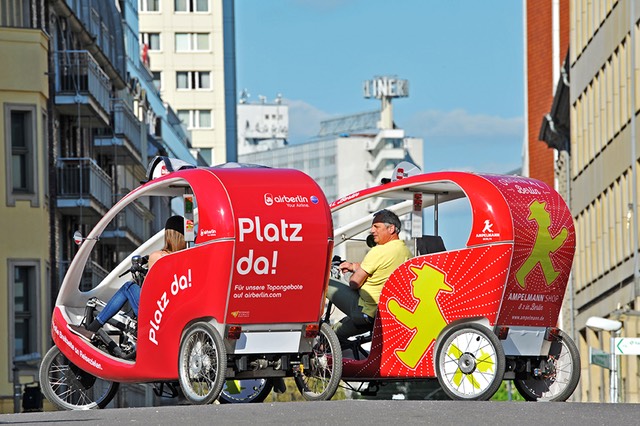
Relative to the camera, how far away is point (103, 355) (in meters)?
18.5

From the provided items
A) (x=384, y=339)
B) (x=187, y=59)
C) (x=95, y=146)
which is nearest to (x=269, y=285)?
(x=384, y=339)

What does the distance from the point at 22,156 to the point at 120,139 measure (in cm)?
1458

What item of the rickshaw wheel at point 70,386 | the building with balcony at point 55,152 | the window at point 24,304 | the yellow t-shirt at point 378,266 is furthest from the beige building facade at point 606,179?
the rickshaw wheel at point 70,386

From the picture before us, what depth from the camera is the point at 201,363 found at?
55.8 ft

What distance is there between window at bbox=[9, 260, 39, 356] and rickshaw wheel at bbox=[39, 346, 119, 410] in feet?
81.8

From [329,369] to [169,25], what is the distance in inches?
4549

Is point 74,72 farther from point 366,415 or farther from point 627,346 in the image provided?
point 366,415

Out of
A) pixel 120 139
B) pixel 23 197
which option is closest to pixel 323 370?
pixel 23 197

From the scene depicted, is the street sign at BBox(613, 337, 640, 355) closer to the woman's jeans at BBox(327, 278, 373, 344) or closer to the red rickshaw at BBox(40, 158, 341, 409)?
the woman's jeans at BBox(327, 278, 373, 344)

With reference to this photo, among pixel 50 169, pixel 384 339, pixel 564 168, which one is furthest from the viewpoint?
pixel 564 168

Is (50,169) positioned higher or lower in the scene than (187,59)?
lower

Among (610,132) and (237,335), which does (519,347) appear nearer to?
(237,335)

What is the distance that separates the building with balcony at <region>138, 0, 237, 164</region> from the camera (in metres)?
130

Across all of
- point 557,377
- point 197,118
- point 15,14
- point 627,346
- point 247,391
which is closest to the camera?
point 557,377
